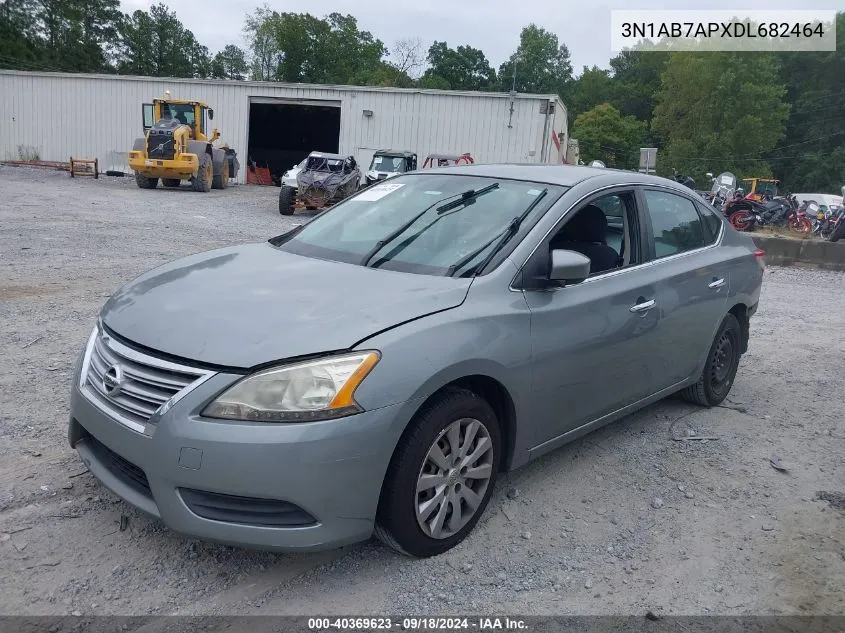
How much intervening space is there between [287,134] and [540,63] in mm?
71229

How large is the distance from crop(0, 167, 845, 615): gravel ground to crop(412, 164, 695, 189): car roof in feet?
5.16

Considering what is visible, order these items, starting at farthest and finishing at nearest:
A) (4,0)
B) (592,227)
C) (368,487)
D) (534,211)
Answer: (4,0), (592,227), (534,211), (368,487)

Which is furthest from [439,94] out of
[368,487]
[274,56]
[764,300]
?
[274,56]

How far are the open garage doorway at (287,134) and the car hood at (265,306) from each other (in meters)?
34.4

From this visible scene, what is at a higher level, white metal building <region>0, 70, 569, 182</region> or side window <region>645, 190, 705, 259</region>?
white metal building <region>0, 70, 569, 182</region>

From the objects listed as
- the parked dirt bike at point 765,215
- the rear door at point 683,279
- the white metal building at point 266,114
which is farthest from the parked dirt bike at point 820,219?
the rear door at point 683,279

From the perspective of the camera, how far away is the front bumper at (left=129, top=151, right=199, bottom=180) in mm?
22828

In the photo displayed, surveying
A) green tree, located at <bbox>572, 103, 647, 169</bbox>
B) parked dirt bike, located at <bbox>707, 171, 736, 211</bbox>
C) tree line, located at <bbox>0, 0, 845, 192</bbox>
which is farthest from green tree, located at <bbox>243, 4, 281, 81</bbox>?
parked dirt bike, located at <bbox>707, 171, 736, 211</bbox>

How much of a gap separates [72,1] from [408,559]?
253ft

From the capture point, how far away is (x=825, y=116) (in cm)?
6775

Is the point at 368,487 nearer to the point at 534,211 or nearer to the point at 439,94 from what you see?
the point at 534,211

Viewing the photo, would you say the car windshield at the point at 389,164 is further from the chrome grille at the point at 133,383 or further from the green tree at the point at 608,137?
the green tree at the point at 608,137

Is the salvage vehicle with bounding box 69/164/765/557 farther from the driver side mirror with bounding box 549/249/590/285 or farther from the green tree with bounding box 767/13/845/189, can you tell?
the green tree with bounding box 767/13/845/189

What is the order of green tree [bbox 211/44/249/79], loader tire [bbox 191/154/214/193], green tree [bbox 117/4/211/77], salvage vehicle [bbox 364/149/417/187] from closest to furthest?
1. salvage vehicle [bbox 364/149/417/187]
2. loader tire [bbox 191/154/214/193]
3. green tree [bbox 117/4/211/77]
4. green tree [bbox 211/44/249/79]
